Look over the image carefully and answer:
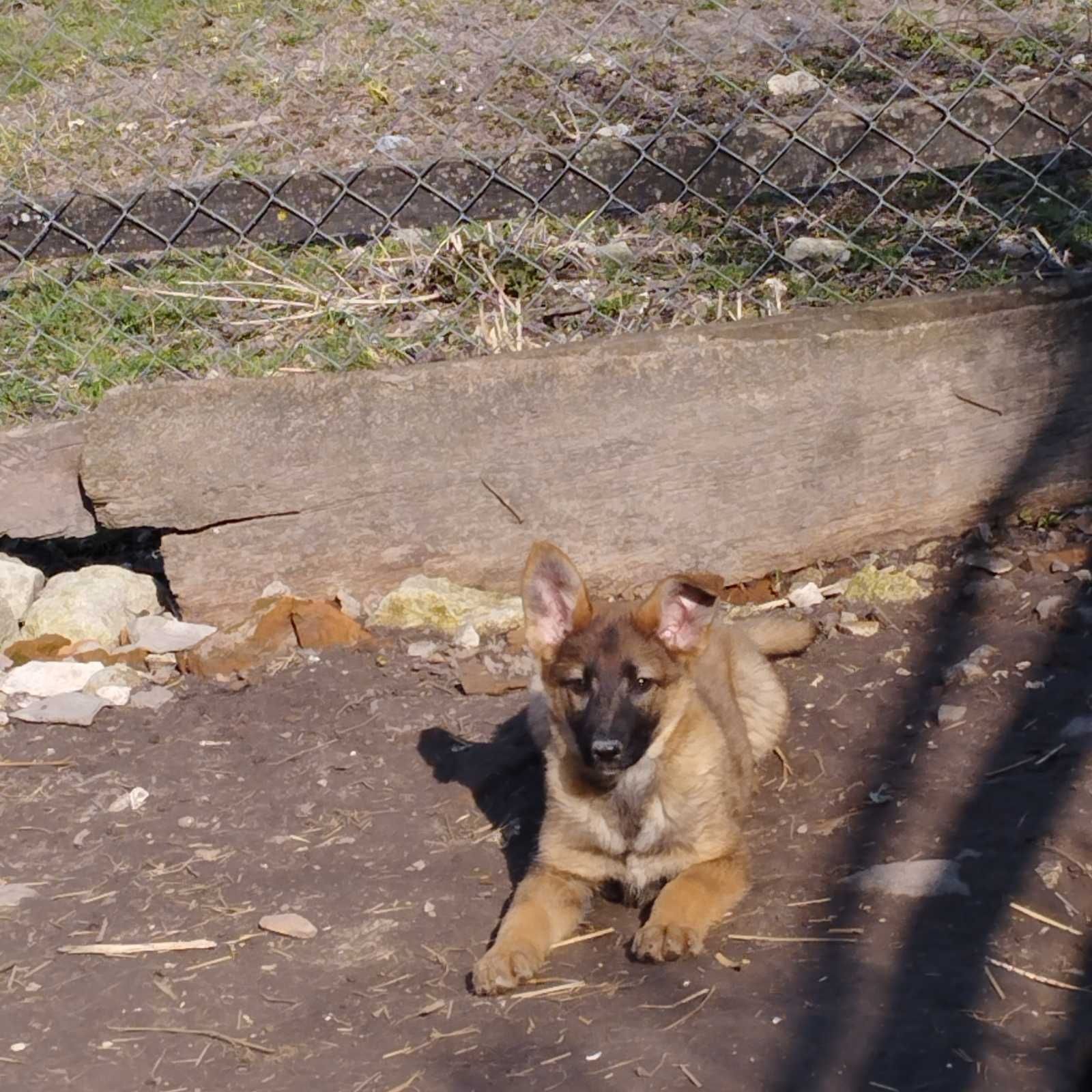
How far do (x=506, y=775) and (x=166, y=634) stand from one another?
1.34 m

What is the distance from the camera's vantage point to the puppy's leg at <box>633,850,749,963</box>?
336 cm

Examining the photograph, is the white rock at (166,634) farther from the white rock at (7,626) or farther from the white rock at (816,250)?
Result: the white rock at (816,250)

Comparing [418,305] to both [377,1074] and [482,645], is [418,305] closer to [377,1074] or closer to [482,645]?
[482,645]

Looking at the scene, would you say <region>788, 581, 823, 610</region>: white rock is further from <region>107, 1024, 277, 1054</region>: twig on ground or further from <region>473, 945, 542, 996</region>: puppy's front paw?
<region>107, 1024, 277, 1054</region>: twig on ground

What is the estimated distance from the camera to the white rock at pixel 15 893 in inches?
150

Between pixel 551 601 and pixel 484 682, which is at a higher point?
pixel 551 601

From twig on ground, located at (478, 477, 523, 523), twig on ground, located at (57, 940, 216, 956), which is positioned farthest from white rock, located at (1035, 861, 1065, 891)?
twig on ground, located at (478, 477, 523, 523)

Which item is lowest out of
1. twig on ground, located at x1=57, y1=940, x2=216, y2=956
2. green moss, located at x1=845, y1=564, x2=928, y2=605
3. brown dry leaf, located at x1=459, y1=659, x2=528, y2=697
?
twig on ground, located at x1=57, y1=940, x2=216, y2=956

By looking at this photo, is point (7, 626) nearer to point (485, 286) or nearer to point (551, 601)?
point (485, 286)

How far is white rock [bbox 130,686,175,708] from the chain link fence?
113 centimetres

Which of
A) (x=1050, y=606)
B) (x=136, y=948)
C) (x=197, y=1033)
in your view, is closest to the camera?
(x=197, y=1033)

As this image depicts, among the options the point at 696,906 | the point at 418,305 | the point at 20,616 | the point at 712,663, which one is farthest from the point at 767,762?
the point at 20,616

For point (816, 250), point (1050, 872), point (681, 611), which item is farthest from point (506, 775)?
point (816, 250)

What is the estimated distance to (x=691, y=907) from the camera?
3.45 m
